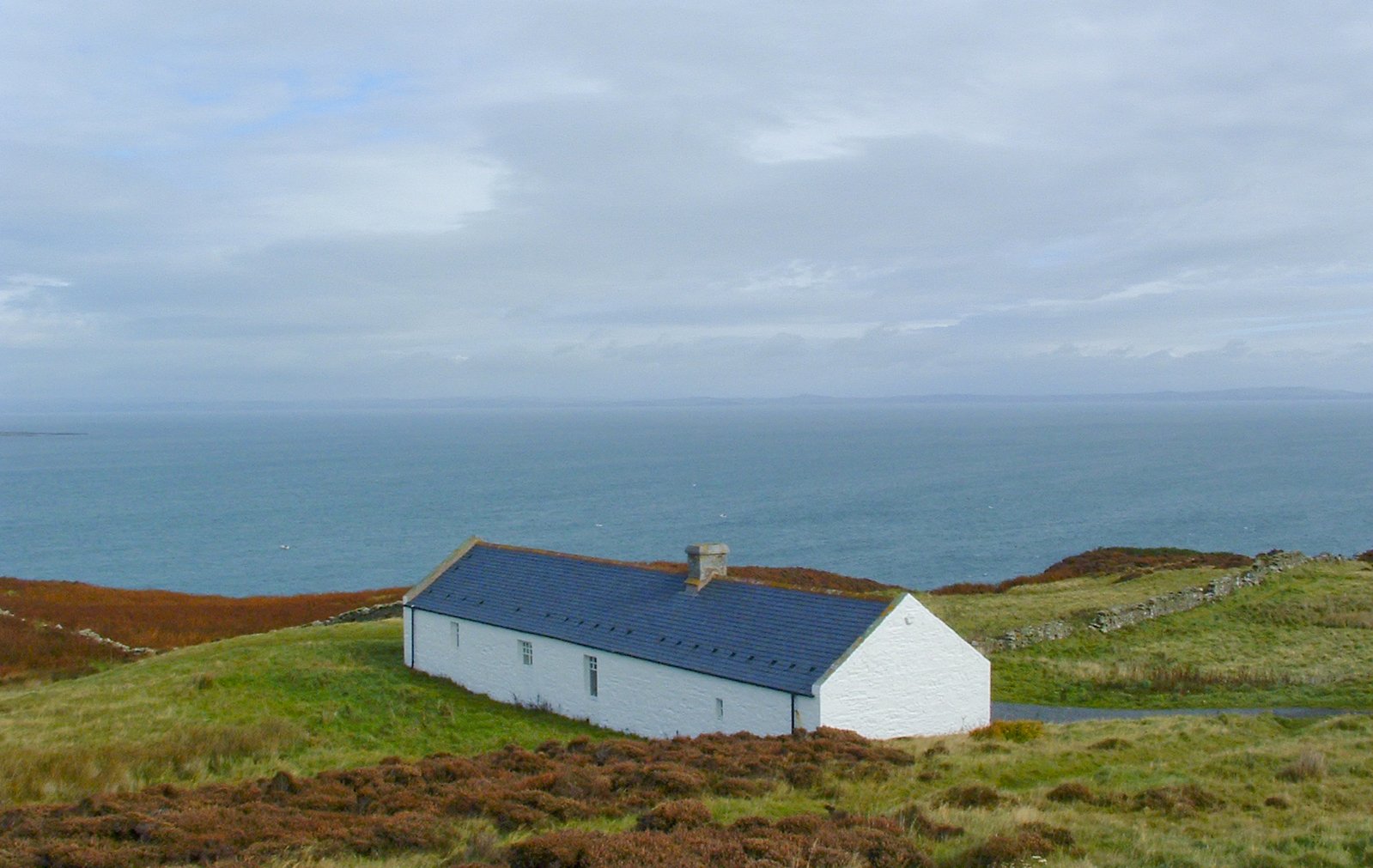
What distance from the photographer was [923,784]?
632 inches

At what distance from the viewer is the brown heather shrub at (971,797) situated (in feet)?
45.7

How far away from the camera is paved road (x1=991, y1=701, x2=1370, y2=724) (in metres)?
24.5

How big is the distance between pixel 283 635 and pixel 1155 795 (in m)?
35.3

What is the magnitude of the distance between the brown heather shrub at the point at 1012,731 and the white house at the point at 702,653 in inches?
78.7

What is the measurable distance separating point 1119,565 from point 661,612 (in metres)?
43.9

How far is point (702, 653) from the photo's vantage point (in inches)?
984

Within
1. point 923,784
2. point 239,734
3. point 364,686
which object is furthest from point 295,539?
point 923,784

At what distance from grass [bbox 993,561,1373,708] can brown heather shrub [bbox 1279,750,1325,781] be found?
10.9 m

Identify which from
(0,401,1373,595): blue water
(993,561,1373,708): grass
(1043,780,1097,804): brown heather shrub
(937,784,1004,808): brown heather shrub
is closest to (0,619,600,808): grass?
(937,784,1004,808): brown heather shrub

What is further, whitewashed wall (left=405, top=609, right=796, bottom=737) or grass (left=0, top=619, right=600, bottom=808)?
whitewashed wall (left=405, top=609, right=796, bottom=737)

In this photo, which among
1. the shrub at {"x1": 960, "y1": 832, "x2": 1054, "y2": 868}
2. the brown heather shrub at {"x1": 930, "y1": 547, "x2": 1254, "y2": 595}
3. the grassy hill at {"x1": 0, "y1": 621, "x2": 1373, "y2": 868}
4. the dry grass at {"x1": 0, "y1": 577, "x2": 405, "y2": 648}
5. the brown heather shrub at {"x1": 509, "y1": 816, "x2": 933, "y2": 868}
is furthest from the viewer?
the brown heather shrub at {"x1": 930, "y1": 547, "x2": 1254, "y2": 595}

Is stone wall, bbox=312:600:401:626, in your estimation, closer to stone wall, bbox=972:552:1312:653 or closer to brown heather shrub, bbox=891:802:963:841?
stone wall, bbox=972:552:1312:653

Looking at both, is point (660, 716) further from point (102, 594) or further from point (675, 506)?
point (675, 506)

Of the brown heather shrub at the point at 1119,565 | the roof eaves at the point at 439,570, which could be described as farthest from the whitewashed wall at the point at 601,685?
the brown heather shrub at the point at 1119,565
